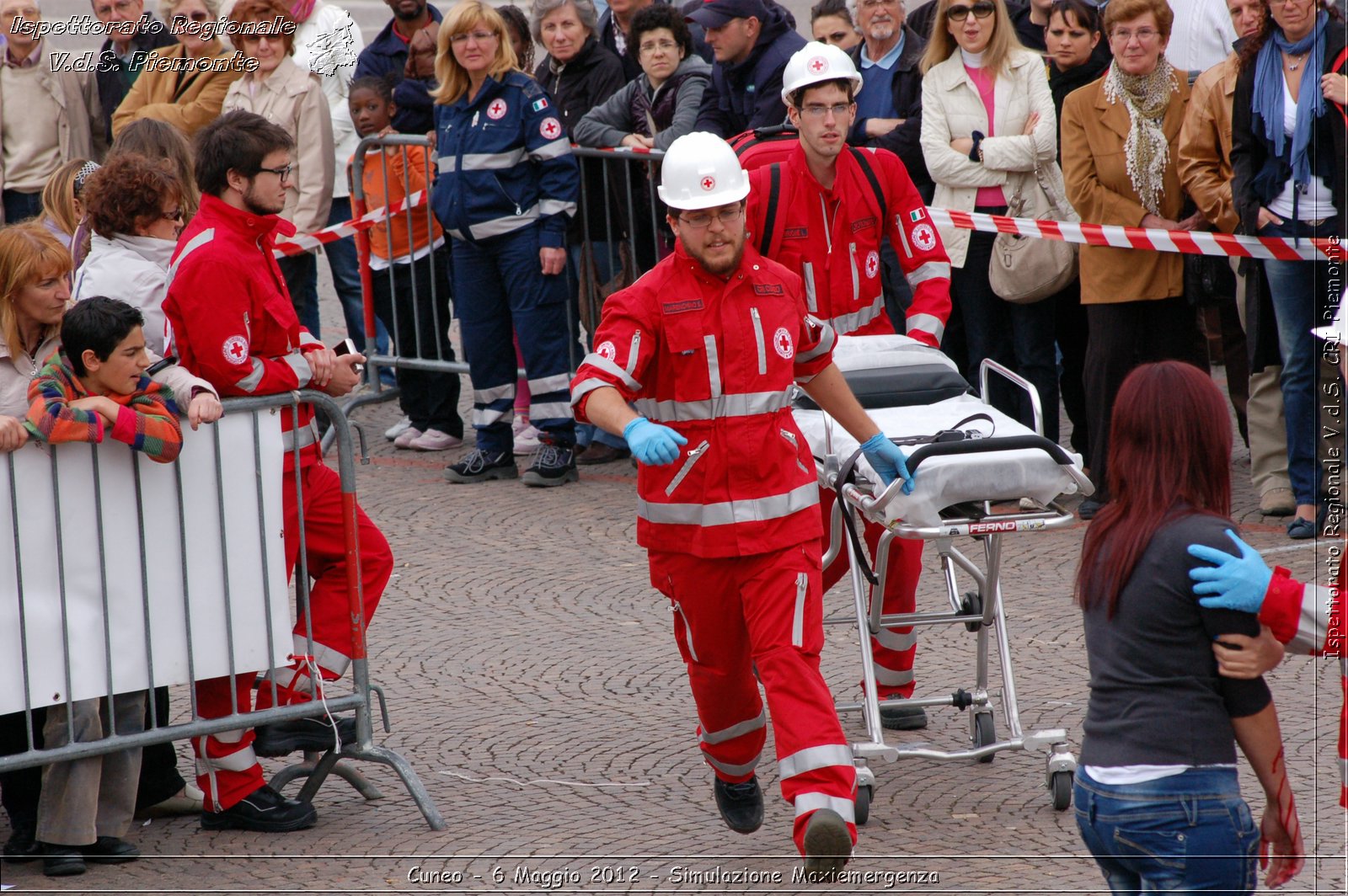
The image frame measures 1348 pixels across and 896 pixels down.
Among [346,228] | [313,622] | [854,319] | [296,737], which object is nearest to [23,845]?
[296,737]

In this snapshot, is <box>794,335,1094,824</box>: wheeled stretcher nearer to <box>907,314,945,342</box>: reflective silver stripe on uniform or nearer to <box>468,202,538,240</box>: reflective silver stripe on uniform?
<box>907,314,945,342</box>: reflective silver stripe on uniform

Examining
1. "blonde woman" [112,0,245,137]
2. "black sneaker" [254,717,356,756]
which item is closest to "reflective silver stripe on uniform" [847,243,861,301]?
"black sneaker" [254,717,356,756]

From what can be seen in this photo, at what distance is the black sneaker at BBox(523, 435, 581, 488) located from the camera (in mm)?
9398

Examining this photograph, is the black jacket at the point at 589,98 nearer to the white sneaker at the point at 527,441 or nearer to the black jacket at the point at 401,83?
the black jacket at the point at 401,83

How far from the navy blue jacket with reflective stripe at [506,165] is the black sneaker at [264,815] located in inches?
177

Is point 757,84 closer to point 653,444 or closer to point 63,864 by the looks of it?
point 653,444

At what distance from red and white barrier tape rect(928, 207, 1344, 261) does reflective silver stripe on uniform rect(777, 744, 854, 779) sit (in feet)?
12.3

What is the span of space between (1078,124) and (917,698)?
11.9ft

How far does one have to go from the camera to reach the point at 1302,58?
741 cm

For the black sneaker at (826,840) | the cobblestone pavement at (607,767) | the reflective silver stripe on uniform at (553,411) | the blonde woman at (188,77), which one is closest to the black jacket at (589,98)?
the reflective silver stripe on uniform at (553,411)

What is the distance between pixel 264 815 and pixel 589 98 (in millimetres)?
5748

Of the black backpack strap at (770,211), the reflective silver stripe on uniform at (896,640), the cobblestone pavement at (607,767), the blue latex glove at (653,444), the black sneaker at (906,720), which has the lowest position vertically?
the black sneaker at (906,720)

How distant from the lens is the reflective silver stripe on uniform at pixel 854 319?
235 inches

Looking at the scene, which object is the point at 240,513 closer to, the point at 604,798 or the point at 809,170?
the point at 604,798
